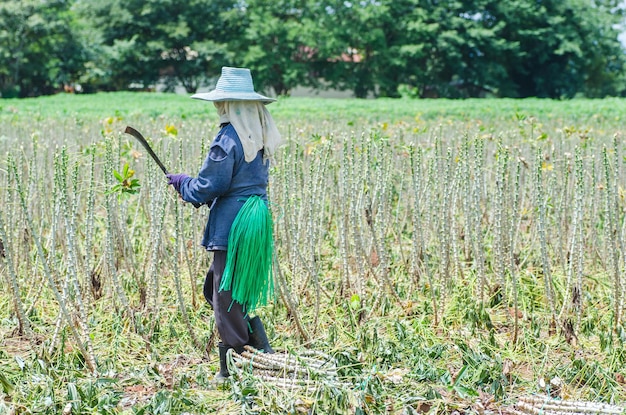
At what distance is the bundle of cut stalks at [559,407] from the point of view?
257 cm

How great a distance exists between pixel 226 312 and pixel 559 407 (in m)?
1.33

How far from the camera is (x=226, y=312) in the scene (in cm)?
303

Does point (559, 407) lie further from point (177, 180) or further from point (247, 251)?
point (177, 180)

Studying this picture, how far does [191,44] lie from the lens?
3734 centimetres

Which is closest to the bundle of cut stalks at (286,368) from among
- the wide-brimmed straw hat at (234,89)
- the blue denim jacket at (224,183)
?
the blue denim jacket at (224,183)

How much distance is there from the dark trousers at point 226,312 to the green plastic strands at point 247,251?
5 cm

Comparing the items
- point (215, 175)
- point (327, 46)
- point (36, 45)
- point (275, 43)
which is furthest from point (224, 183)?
point (275, 43)

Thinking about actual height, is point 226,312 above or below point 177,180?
below

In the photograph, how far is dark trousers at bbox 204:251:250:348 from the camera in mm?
3006

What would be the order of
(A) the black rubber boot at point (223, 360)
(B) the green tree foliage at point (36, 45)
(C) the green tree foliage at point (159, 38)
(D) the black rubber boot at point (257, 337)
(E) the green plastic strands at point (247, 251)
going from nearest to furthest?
(E) the green plastic strands at point (247, 251), (A) the black rubber boot at point (223, 360), (D) the black rubber boot at point (257, 337), (B) the green tree foliage at point (36, 45), (C) the green tree foliage at point (159, 38)

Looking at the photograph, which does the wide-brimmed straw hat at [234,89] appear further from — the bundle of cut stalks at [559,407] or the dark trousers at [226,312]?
the bundle of cut stalks at [559,407]

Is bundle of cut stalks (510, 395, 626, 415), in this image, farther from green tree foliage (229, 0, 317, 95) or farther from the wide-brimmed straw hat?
green tree foliage (229, 0, 317, 95)

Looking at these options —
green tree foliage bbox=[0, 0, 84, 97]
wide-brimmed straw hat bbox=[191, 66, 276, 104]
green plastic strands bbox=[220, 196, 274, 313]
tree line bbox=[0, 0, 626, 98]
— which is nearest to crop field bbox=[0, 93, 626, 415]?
green plastic strands bbox=[220, 196, 274, 313]

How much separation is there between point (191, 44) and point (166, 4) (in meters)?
2.34
